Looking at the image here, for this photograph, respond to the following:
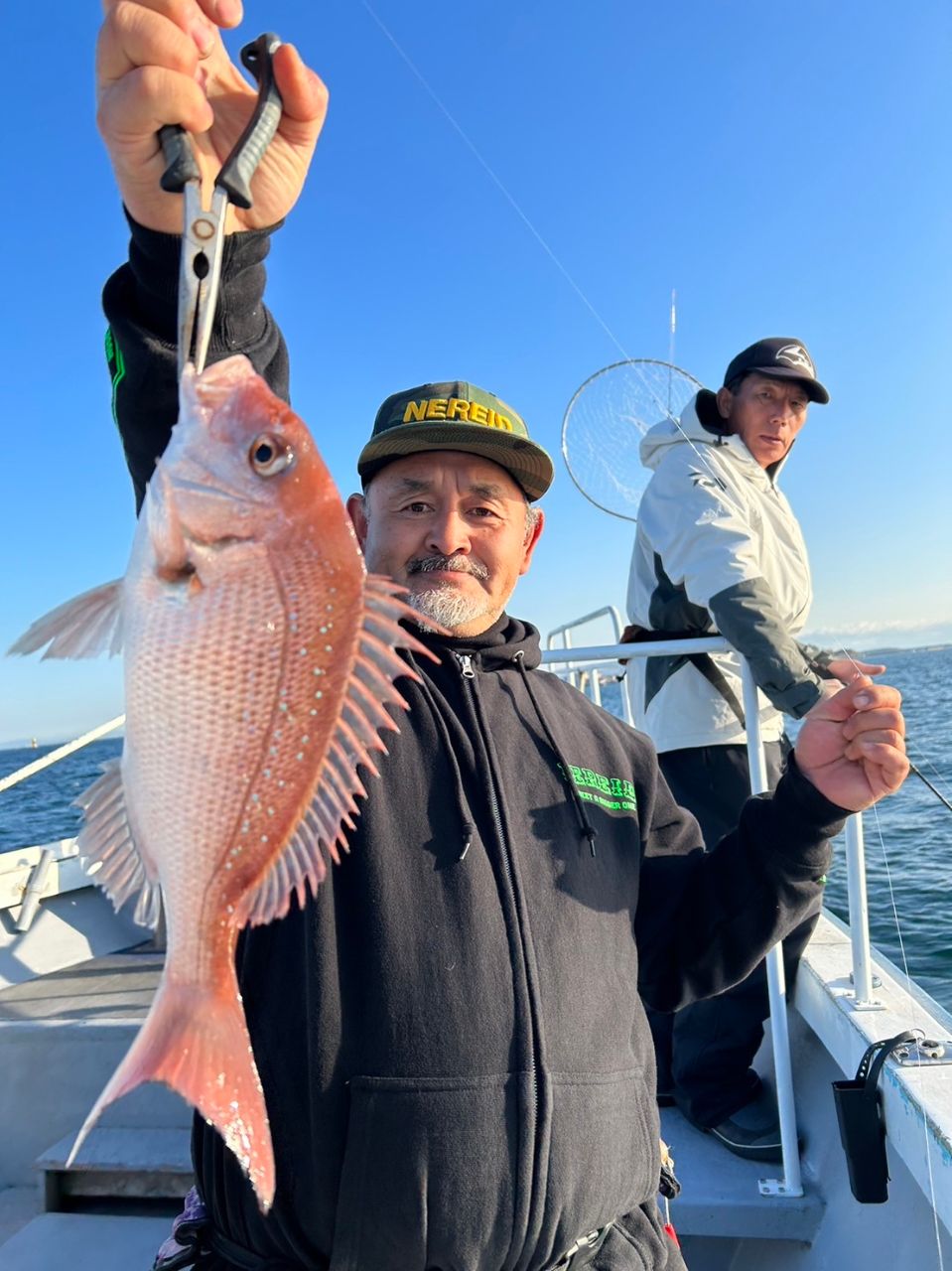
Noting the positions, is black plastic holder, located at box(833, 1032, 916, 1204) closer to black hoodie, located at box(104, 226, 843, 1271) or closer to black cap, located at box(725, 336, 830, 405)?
black hoodie, located at box(104, 226, 843, 1271)

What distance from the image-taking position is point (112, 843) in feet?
4.48

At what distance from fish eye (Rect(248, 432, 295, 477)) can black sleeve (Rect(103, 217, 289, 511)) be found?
426 millimetres

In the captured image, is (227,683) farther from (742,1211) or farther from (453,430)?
(742,1211)

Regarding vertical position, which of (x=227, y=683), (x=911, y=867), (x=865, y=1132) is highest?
(x=227, y=683)

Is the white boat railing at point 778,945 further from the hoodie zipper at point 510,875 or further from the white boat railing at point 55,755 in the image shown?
the white boat railing at point 55,755

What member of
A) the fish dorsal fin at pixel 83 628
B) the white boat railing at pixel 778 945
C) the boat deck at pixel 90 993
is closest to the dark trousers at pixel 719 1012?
the white boat railing at pixel 778 945

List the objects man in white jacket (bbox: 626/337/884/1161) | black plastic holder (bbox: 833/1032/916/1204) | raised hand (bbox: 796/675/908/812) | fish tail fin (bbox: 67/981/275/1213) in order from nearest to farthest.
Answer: fish tail fin (bbox: 67/981/275/1213) → raised hand (bbox: 796/675/908/812) → black plastic holder (bbox: 833/1032/916/1204) → man in white jacket (bbox: 626/337/884/1161)

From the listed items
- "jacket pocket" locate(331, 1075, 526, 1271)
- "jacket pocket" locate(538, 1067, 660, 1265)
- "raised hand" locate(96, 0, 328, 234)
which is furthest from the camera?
"jacket pocket" locate(538, 1067, 660, 1265)

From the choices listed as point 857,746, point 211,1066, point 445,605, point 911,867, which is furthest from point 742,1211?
point 911,867

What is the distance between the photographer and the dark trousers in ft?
11.5

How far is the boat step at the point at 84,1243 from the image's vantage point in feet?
9.87

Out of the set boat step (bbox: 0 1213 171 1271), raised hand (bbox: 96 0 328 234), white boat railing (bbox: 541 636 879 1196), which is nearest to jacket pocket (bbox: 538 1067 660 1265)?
white boat railing (bbox: 541 636 879 1196)

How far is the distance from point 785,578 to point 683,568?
24.0 inches

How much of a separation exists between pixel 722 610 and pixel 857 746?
1.34 metres
